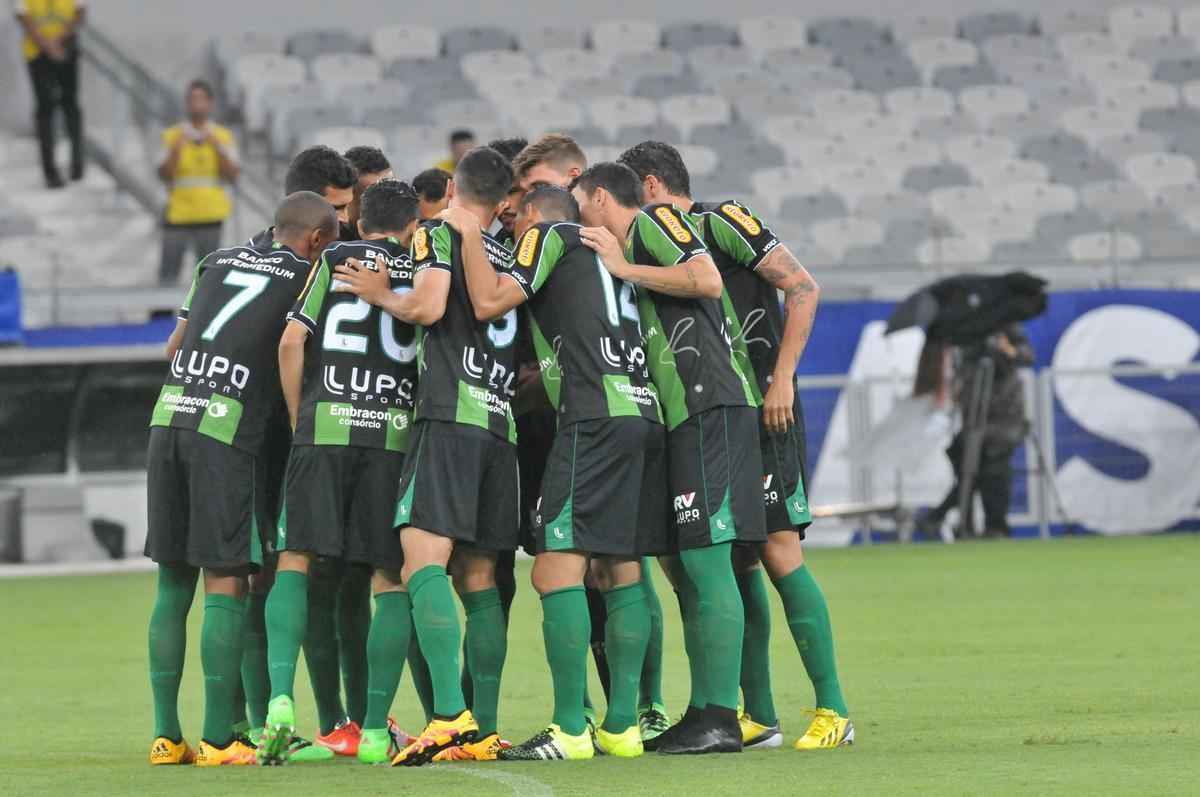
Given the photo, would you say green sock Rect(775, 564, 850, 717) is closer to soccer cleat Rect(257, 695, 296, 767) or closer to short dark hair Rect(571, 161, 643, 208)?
short dark hair Rect(571, 161, 643, 208)

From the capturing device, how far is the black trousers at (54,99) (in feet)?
61.8

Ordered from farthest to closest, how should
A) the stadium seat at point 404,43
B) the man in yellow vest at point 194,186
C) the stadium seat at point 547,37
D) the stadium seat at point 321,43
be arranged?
the stadium seat at point 547,37, the stadium seat at point 404,43, the stadium seat at point 321,43, the man in yellow vest at point 194,186

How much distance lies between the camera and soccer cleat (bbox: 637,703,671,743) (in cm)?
679

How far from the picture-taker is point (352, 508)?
6.33 meters

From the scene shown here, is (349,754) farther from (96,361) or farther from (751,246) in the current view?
(96,361)

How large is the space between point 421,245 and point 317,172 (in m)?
0.82

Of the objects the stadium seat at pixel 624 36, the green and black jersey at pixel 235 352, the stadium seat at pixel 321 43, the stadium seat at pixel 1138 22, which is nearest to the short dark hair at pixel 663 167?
the green and black jersey at pixel 235 352

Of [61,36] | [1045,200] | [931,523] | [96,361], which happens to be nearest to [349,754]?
[96,361]

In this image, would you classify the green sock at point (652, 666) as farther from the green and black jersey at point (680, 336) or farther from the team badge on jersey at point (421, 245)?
the team badge on jersey at point (421, 245)

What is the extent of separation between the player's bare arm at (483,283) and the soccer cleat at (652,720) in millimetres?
1582

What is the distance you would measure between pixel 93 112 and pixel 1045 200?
995 centimetres

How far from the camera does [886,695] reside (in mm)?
7641

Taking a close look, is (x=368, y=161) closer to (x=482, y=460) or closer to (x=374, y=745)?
(x=482, y=460)

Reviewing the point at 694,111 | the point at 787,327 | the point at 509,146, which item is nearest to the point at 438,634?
the point at 787,327
